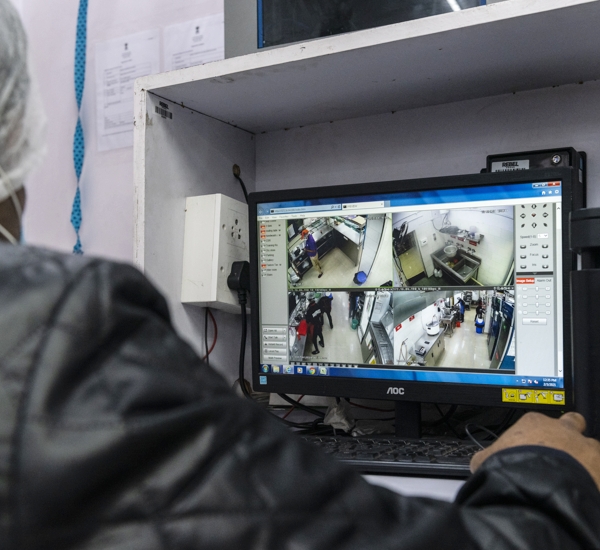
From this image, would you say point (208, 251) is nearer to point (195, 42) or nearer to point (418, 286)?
point (418, 286)

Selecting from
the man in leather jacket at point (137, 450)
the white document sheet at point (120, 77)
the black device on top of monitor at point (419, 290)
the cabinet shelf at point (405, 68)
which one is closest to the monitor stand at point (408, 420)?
the black device on top of monitor at point (419, 290)

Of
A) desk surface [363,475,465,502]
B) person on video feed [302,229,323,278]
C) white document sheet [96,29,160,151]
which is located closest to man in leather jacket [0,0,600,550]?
desk surface [363,475,465,502]

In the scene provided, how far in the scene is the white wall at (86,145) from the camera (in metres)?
1.56

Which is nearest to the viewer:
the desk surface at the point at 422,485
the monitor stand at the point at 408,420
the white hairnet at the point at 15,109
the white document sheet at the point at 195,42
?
the white hairnet at the point at 15,109

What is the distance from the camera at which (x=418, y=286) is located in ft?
3.18

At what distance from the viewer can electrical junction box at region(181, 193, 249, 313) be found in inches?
43.9

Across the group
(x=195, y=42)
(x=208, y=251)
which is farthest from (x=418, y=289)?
(x=195, y=42)

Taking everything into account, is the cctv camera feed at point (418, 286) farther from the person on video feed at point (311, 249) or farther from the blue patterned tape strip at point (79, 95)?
the blue patterned tape strip at point (79, 95)

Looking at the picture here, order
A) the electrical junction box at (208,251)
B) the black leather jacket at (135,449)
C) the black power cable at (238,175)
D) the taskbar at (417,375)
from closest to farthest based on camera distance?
the black leather jacket at (135,449), the taskbar at (417,375), the electrical junction box at (208,251), the black power cable at (238,175)

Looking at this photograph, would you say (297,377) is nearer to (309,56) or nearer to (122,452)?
(309,56)

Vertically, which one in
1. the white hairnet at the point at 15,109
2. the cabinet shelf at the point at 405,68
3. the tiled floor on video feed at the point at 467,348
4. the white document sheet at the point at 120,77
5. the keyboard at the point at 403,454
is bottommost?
the keyboard at the point at 403,454

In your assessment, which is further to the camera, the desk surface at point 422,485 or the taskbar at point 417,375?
the taskbar at point 417,375

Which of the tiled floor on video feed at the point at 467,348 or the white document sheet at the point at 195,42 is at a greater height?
the white document sheet at the point at 195,42

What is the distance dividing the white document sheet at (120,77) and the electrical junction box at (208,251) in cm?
52
